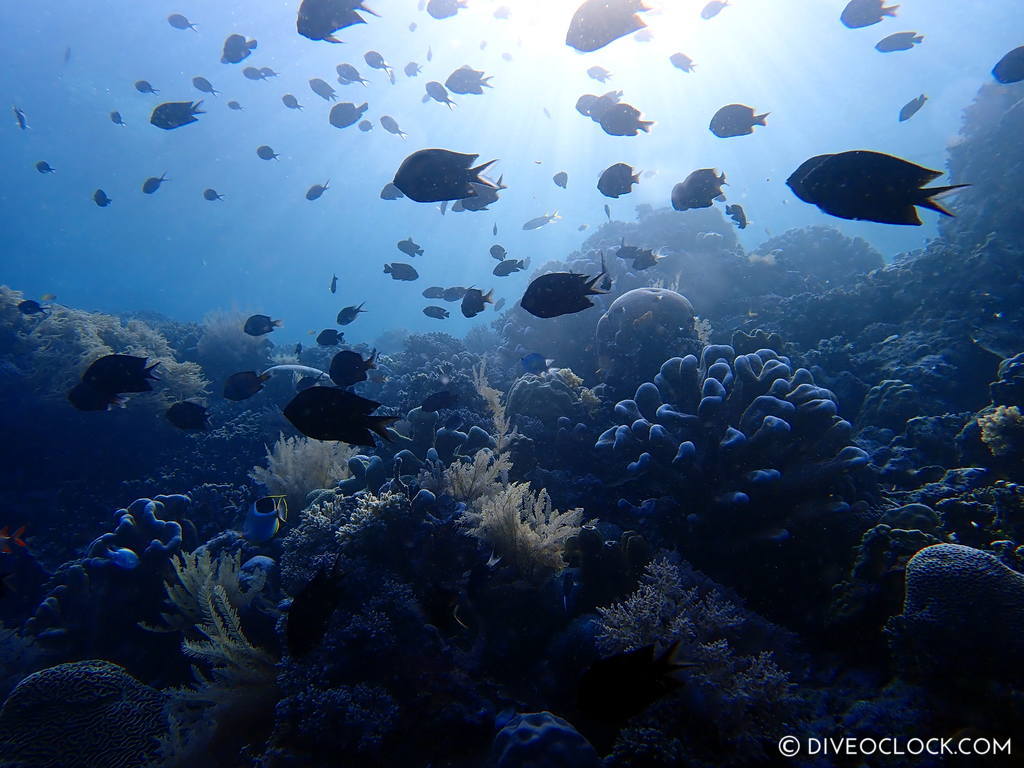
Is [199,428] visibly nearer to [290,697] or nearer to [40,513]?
[290,697]

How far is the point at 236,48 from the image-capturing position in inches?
376

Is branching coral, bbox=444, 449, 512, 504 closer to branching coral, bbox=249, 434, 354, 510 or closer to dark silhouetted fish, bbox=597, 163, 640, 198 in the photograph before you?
branching coral, bbox=249, 434, 354, 510

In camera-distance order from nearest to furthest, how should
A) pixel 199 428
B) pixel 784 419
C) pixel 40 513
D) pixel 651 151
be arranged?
pixel 784 419 → pixel 199 428 → pixel 40 513 → pixel 651 151

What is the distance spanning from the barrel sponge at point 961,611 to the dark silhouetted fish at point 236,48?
1362cm

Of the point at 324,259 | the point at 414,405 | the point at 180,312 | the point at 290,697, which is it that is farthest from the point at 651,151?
the point at 180,312

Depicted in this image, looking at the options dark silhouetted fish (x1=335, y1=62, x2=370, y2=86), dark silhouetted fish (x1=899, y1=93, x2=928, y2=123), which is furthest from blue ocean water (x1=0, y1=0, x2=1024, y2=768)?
dark silhouetted fish (x1=335, y1=62, x2=370, y2=86)

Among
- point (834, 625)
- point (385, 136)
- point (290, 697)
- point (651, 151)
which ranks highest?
point (651, 151)

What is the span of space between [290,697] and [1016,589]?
4.93 metres

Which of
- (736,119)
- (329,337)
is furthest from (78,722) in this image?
(736,119)

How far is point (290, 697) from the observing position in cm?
324

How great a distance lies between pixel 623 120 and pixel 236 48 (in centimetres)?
900

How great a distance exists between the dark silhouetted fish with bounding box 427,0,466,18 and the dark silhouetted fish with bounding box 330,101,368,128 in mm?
5375

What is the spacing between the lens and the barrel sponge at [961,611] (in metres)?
2.66

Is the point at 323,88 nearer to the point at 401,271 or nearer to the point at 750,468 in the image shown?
the point at 401,271
